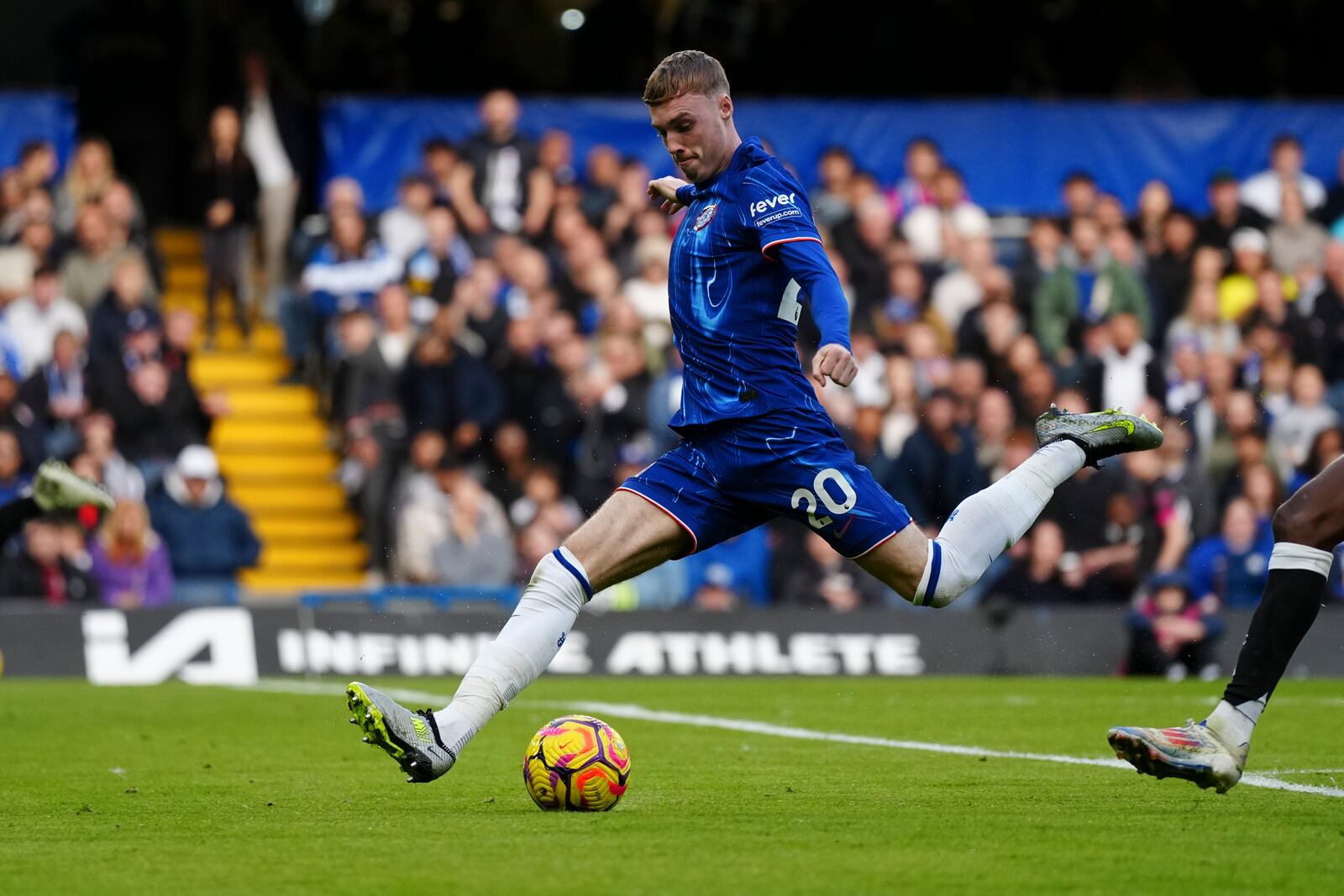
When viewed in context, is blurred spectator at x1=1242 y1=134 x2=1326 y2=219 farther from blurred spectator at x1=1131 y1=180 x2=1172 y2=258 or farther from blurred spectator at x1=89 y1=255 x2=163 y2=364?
blurred spectator at x1=89 y1=255 x2=163 y2=364

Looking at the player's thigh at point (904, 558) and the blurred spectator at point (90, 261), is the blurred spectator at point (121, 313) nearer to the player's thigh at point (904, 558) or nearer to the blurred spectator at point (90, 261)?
the blurred spectator at point (90, 261)

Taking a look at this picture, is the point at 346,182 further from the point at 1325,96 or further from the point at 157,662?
the point at 1325,96

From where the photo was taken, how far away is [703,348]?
7.00 m

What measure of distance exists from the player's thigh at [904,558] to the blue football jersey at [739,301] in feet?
1.68

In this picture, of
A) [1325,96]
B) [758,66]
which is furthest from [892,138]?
[1325,96]

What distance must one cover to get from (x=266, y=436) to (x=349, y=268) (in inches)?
76.4

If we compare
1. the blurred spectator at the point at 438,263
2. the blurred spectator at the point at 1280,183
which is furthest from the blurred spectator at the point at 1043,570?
the blurred spectator at the point at 438,263

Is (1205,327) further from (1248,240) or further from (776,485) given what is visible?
(776,485)

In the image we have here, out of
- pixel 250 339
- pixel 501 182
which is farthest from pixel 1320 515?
pixel 250 339

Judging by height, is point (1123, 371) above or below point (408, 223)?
below

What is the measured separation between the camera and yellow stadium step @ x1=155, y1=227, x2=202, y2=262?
20.3m

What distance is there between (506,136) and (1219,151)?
717cm

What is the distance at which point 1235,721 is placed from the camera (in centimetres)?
648

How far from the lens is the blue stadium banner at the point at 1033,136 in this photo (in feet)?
65.4
